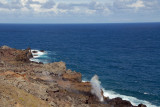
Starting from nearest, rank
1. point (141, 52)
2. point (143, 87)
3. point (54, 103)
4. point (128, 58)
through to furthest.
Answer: point (54, 103) < point (143, 87) < point (128, 58) < point (141, 52)

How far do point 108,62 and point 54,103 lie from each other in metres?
58.3

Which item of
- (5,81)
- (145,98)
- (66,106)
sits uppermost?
(5,81)

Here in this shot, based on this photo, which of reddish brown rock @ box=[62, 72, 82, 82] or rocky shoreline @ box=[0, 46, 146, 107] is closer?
rocky shoreline @ box=[0, 46, 146, 107]

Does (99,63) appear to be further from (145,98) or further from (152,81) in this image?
(145,98)

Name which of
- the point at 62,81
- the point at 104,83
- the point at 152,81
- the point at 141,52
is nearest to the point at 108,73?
the point at 104,83

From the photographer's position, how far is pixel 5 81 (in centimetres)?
3838

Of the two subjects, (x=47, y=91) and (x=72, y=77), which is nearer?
(x=47, y=91)

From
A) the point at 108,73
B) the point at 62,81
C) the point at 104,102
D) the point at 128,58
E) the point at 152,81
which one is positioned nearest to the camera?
the point at 104,102

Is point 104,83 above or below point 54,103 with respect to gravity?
below

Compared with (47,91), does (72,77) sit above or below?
below

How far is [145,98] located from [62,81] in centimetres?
2360

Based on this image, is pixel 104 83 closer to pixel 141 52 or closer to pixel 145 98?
pixel 145 98

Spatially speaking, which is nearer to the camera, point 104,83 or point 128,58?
point 104,83

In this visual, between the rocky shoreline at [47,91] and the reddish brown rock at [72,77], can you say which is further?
the reddish brown rock at [72,77]
